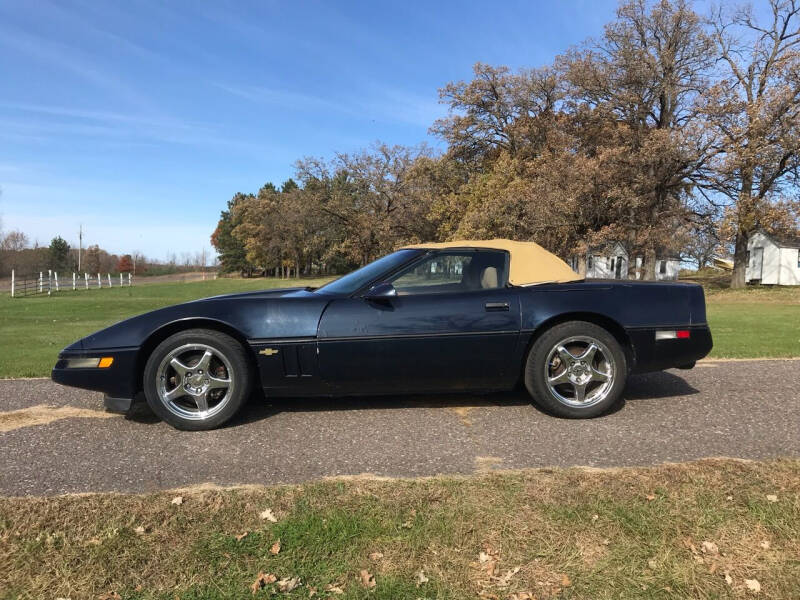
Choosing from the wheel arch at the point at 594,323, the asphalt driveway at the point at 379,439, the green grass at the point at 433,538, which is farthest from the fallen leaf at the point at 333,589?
the wheel arch at the point at 594,323

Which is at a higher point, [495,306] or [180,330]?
[495,306]

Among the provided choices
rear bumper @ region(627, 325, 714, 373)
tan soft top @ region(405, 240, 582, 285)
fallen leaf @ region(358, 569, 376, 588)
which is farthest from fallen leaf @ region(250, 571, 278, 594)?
rear bumper @ region(627, 325, 714, 373)

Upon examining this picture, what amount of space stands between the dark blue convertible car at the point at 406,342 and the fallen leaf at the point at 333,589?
1.85 metres

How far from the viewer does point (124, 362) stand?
146 inches

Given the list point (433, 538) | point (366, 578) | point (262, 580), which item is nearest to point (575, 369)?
point (433, 538)

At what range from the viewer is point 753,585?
2016 mm

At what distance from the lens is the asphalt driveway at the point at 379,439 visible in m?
3.04

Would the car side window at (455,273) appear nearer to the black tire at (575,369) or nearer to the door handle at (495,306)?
the door handle at (495,306)

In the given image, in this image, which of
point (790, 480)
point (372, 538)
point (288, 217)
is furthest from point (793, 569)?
point (288, 217)

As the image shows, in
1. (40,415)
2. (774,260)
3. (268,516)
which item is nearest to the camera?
(268,516)

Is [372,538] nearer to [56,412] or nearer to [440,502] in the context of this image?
[440,502]

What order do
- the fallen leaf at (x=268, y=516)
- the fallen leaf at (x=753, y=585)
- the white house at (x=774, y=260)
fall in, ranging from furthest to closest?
the white house at (x=774, y=260) → the fallen leaf at (x=268, y=516) → the fallen leaf at (x=753, y=585)

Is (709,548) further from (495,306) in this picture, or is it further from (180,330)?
(180,330)

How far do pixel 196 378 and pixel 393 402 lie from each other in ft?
5.17
